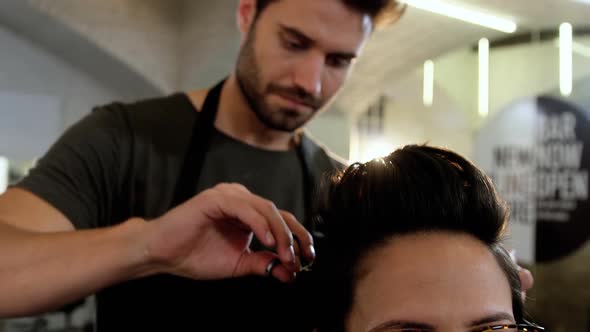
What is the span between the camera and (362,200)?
1.06 metres

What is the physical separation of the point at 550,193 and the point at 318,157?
3.45m

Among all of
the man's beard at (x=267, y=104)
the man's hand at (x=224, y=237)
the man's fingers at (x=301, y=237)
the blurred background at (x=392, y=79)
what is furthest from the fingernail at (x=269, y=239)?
the blurred background at (x=392, y=79)

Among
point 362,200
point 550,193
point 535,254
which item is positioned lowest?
point 535,254

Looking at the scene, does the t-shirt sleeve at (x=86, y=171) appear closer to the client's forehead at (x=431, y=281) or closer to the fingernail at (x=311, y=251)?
the fingernail at (x=311, y=251)

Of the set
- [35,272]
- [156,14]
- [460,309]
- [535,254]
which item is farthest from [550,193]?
[35,272]

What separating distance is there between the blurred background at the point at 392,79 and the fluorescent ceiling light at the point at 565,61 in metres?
0.01

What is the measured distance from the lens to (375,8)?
1.52 m

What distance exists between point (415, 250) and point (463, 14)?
103 inches

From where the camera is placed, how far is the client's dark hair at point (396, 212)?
40.4 inches

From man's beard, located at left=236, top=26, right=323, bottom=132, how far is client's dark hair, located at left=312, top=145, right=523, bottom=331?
1.32 feet

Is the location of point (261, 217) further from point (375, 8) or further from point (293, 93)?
point (375, 8)

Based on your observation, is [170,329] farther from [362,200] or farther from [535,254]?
[535,254]

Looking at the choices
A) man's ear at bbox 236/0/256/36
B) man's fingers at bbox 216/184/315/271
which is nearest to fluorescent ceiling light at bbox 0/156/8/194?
man's ear at bbox 236/0/256/36

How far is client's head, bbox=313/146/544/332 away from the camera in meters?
0.91
